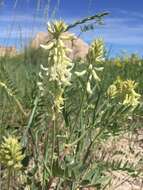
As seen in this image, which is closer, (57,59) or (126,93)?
(57,59)

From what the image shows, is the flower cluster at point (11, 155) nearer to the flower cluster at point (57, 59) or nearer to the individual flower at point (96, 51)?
the flower cluster at point (57, 59)

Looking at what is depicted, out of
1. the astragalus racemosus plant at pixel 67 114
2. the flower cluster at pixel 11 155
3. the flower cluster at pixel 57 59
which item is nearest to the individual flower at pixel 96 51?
the astragalus racemosus plant at pixel 67 114

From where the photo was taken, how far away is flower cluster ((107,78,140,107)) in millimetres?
1697

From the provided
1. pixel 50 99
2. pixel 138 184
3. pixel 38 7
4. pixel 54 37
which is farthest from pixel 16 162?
pixel 38 7

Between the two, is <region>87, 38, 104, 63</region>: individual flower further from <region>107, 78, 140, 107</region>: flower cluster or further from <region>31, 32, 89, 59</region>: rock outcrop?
<region>107, 78, 140, 107</region>: flower cluster

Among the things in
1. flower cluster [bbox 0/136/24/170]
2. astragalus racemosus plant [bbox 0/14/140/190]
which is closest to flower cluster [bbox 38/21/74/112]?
astragalus racemosus plant [bbox 0/14/140/190]

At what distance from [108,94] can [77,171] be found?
0.39 meters

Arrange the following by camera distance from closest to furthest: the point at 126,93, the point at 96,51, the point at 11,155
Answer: the point at 11,155
the point at 96,51
the point at 126,93

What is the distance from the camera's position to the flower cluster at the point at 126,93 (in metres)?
1.70

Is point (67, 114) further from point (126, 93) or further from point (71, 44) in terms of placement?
point (71, 44)

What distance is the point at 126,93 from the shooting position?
5.73 ft

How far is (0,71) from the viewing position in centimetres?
182

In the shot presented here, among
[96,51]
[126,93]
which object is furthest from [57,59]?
[126,93]

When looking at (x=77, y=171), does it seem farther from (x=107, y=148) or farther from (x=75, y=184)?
(x=107, y=148)
